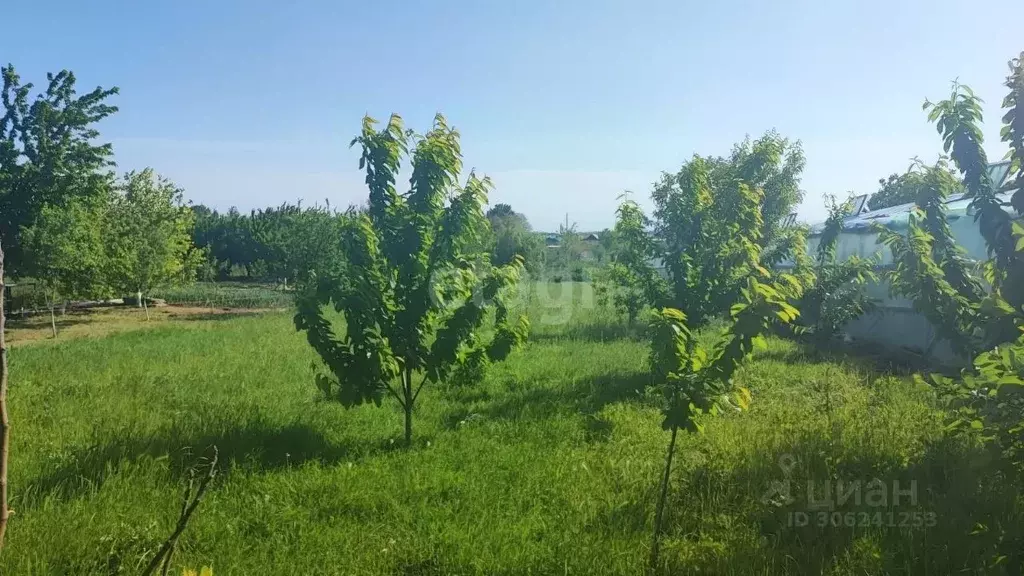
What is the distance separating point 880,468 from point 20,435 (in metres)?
7.28

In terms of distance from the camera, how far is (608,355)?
9.77 m

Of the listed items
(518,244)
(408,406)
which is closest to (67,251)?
(408,406)

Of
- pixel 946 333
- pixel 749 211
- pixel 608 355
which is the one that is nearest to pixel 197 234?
pixel 608 355

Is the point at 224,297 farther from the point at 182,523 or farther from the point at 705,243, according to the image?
the point at 182,523

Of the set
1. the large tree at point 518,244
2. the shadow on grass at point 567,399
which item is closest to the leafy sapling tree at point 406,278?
the shadow on grass at point 567,399

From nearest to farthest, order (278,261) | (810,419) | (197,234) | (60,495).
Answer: (60,495) < (810,419) < (278,261) < (197,234)

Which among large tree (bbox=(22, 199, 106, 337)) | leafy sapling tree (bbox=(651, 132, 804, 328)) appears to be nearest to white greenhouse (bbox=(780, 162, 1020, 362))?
leafy sapling tree (bbox=(651, 132, 804, 328))

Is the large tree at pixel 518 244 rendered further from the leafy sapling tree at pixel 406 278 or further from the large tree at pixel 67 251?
the leafy sapling tree at pixel 406 278

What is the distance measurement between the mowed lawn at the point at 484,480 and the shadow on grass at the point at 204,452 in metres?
A: 0.02

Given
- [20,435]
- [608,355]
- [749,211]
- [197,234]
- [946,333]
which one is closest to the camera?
[20,435]

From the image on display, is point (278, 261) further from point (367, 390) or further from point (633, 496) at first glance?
point (633, 496)

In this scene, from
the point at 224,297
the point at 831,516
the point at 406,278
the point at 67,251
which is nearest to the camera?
the point at 831,516

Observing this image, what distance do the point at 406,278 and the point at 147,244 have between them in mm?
15293

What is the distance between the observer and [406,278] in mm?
5594
